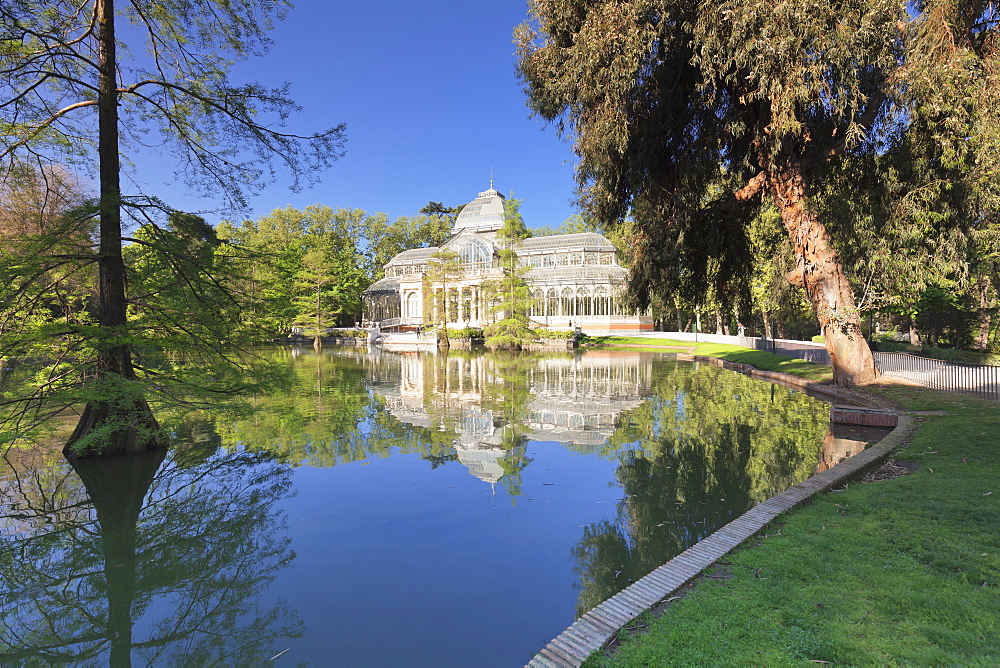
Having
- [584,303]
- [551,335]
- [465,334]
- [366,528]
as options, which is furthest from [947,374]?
[584,303]

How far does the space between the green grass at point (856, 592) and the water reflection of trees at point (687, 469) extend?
82cm

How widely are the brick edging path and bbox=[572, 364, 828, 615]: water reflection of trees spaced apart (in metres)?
0.44

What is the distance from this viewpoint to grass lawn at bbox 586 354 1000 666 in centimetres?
269

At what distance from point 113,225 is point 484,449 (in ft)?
21.5

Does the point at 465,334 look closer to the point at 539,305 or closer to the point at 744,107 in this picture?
the point at 539,305

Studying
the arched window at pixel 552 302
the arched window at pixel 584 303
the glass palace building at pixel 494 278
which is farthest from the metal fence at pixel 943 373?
the arched window at pixel 552 302

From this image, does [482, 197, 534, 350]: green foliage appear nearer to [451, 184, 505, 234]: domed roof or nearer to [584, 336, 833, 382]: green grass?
[584, 336, 833, 382]: green grass

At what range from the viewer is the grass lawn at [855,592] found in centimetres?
269

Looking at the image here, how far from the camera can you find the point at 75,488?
6691 mm

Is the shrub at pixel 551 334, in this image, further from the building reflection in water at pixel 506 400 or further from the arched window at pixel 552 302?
the building reflection in water at pixel 506 400

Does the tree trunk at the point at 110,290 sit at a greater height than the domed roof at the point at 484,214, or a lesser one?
lesser

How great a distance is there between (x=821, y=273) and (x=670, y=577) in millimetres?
11660

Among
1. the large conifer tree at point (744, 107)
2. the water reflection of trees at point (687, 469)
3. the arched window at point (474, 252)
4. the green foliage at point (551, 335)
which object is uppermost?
the arched window at point (474, 252)

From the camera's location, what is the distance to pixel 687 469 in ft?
23.2
